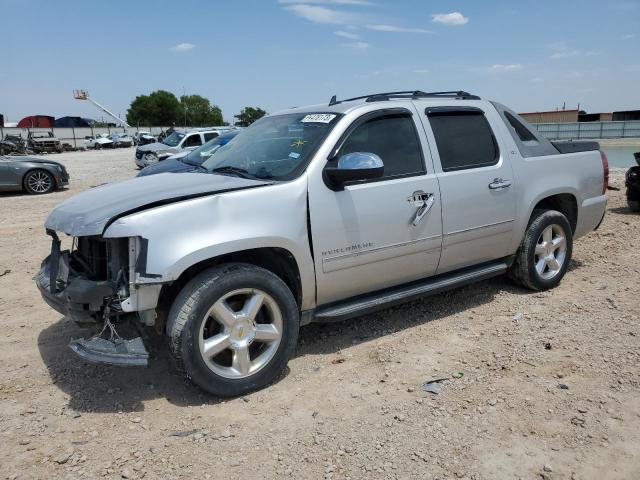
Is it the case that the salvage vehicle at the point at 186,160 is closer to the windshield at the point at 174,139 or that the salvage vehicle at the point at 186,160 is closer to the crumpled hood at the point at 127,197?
the crumpled hood at the point at 127,197

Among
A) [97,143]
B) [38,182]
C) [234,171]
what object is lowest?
[38,182]

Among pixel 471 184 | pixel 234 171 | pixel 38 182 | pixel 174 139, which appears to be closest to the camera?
pixel 234 171

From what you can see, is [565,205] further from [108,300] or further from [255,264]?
[108,300]

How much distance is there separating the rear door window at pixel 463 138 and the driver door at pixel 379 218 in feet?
0.74

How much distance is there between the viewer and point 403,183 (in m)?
3.96

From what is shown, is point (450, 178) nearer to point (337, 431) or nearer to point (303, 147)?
point (303, 147)

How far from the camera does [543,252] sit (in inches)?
201

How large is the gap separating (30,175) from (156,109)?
96.5m

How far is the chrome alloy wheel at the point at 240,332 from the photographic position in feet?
10.6

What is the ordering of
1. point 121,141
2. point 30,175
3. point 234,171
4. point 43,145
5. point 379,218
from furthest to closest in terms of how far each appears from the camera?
1. point 121,141
2. point 43,145
3. point 30,175
4. point 234,171
5. point 379,218

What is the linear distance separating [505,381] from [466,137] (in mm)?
2056

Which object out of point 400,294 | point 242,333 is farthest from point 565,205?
point 242,333

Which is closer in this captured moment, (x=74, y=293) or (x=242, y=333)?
(x=74, y=293)

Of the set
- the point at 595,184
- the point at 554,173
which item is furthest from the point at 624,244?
the point at 554,173
